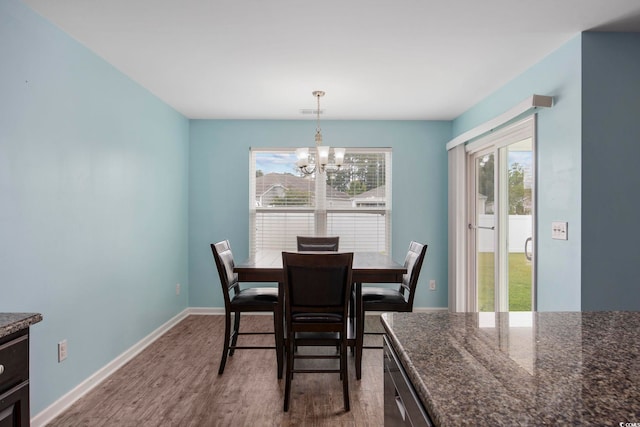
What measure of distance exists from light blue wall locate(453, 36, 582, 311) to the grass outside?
363 millimetres

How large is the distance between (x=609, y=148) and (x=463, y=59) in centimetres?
116

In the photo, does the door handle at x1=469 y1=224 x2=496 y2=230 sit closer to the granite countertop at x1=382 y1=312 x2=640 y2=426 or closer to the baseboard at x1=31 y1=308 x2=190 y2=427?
the granite countertop at x1=382 y1=312 x2=640 y2=426

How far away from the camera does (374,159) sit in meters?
4.96

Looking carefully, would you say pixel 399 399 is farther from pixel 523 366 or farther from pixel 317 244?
pixel 317 244

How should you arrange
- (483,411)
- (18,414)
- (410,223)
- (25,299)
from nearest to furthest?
1. (483,411)
2. (18,414)
3. (25,299)
4. (410,223)

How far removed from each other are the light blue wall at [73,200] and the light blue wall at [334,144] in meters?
0.93

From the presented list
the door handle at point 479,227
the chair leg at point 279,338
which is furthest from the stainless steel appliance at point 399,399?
the door handle at point 479,227

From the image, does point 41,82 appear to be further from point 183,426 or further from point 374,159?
point 374,159

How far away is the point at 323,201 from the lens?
4.95 meters

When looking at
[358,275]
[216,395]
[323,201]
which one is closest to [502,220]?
[358,275]

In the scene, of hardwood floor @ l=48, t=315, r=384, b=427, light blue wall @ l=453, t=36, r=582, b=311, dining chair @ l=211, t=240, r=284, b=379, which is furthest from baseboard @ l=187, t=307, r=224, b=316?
light blue wall @ l=453, t=36, r=582, b=311

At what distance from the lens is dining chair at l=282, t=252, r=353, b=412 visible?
98.3 inches

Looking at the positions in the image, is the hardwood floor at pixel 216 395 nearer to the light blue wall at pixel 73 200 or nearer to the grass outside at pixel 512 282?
the light blue wall at pixel 73 200

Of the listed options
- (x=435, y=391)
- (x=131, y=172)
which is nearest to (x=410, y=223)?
(x=131, y=172)
